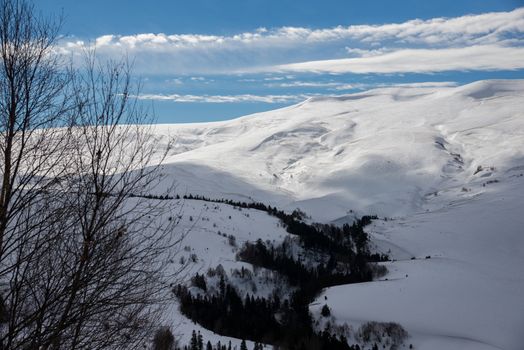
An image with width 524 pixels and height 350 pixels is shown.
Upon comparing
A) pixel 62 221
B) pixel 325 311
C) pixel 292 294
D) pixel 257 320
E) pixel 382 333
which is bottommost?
pixel 292 294

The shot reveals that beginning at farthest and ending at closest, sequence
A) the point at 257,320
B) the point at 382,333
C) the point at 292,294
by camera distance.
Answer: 1. the point at 292,294
2. the point at 257,320
3. the point at 382,333

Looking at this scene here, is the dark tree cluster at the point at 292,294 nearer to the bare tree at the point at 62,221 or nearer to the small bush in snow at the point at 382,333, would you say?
the small bush in snow at the point at 382,333

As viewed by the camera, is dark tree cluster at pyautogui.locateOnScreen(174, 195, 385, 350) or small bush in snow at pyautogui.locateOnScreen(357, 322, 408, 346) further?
small bush in snow at pyautogui.locateOnScreen(357, 322, 408, 346)

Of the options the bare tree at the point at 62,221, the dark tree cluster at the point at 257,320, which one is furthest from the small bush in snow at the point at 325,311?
the bare tree at the point at 62,221

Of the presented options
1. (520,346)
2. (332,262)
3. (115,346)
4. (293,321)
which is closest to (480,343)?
(520,346)

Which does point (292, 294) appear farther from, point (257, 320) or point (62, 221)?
point (62, 221)

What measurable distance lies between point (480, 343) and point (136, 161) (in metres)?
82.3

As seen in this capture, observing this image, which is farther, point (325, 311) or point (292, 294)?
point (292, 294)

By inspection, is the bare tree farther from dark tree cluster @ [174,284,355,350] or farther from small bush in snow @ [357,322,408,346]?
small bush in snow @ [357,322,408,346]

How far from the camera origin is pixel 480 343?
255ft

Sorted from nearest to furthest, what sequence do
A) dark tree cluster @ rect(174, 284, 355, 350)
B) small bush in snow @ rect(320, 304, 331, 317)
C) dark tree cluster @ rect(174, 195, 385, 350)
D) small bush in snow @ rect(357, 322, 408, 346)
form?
dark tree cluster @ rect(174, 284, 355, 350), dark tree cluster @ rect(174, 195, 385, 350), small bush in snow @ rect(357, 322, 408, 346), small bush in snow @ rect(320, 304, 331, 317)

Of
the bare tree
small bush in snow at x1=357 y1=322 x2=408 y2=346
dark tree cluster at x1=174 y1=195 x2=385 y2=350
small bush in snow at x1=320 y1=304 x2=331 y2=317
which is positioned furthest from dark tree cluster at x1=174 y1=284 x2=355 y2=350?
the bare tree

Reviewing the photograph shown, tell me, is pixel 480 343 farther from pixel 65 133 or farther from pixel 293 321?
pixel 65 133

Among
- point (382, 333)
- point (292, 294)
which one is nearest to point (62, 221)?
point (382, 333)
